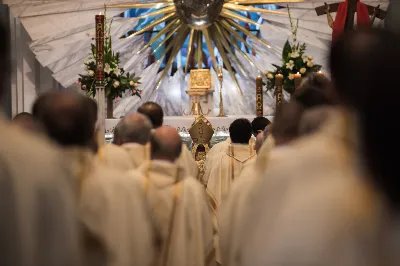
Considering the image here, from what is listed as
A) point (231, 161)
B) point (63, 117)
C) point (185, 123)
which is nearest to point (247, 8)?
point (185, 123)

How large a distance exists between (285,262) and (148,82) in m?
8.89

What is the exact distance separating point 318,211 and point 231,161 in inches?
129

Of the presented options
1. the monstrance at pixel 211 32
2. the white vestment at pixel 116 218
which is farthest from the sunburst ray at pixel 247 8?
the white vestment at pixel 116 218

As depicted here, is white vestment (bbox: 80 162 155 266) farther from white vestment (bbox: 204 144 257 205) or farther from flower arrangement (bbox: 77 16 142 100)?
flower arrangement (bbox: 77 16 142 100)

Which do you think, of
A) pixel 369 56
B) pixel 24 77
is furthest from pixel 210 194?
pixel 24 77

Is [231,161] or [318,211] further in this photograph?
[231,161]

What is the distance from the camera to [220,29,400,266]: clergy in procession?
1122mm

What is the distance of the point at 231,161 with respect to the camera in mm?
4457

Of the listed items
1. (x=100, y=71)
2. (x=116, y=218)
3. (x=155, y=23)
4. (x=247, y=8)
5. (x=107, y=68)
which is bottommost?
A: (x=116, y=218)

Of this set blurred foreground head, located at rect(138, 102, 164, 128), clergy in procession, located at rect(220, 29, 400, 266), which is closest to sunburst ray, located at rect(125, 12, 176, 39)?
blurred foreground head, located at rect(138, 102, 164, 128)

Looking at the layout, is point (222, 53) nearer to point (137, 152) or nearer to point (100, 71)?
point (100, 71)

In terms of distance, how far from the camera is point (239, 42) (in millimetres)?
10039

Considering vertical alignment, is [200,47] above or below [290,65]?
above

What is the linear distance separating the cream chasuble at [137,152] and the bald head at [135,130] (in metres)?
0.03
